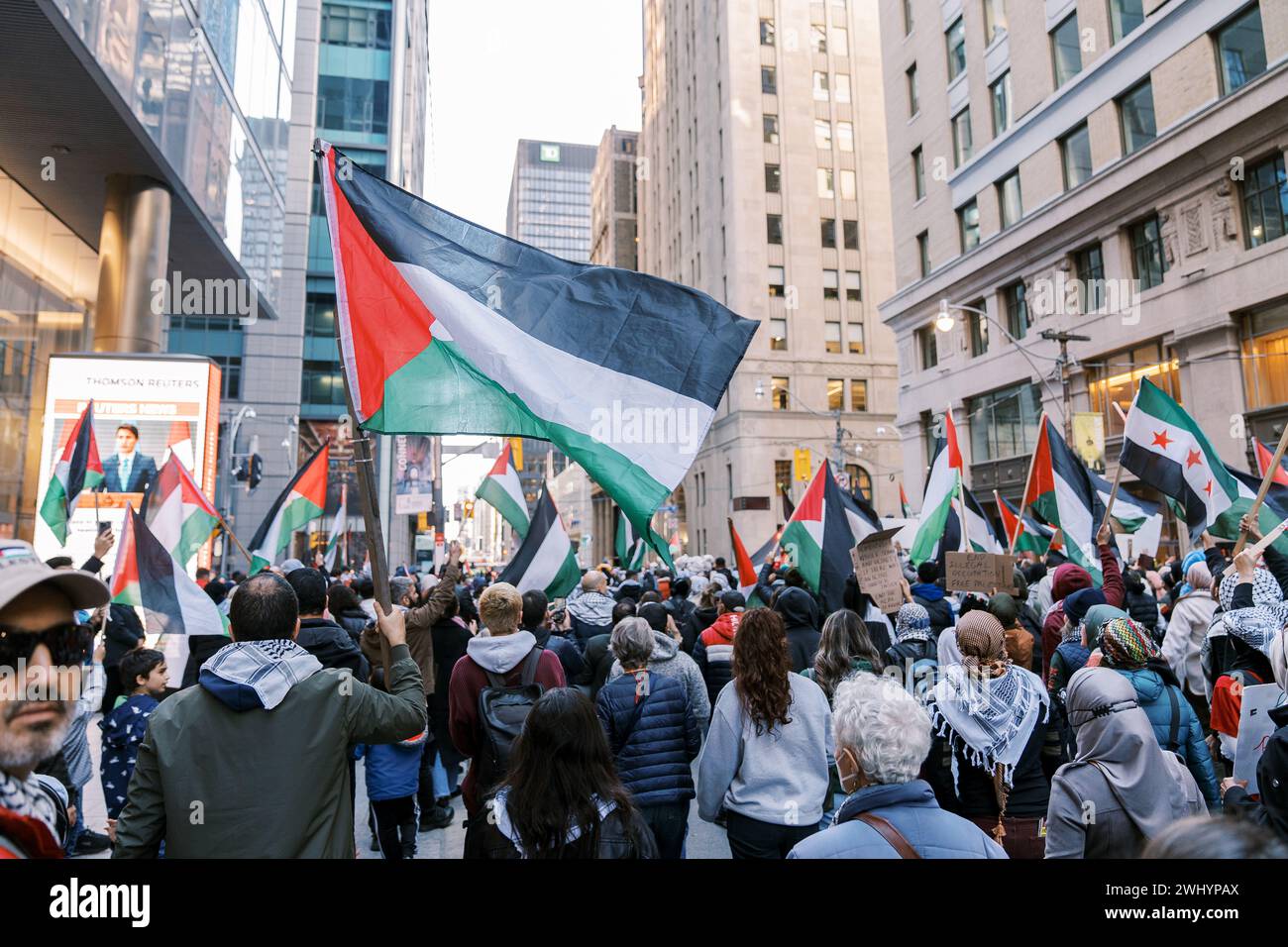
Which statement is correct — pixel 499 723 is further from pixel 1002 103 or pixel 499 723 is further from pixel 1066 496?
pixel 1002 103

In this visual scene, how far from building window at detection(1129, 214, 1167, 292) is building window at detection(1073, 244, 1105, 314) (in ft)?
3.48

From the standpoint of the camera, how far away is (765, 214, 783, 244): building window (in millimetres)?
55062

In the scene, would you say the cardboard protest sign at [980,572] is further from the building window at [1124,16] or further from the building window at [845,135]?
the building window at [845,135]

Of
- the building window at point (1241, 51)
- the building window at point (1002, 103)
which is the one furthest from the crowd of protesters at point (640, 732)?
the building window at point (1002, 103)

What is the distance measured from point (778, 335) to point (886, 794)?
175 ft

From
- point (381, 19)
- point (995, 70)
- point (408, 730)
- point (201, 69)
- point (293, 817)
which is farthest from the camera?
point (381, 19)

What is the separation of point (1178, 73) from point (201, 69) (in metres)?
26.2

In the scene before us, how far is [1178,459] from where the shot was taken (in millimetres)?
9391

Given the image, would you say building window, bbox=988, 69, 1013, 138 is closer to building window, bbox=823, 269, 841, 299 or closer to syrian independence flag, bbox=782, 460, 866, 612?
building window, bbox=823, 269, 841, 299

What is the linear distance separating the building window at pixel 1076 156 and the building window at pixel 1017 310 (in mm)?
3863

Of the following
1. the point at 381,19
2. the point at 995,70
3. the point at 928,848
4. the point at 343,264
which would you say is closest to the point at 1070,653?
the point at 928,848

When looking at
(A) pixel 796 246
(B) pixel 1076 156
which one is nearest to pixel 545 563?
(B) pixel 1076 156

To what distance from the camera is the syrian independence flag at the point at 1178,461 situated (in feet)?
30.2

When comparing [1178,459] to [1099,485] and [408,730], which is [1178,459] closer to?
[1099,485]
